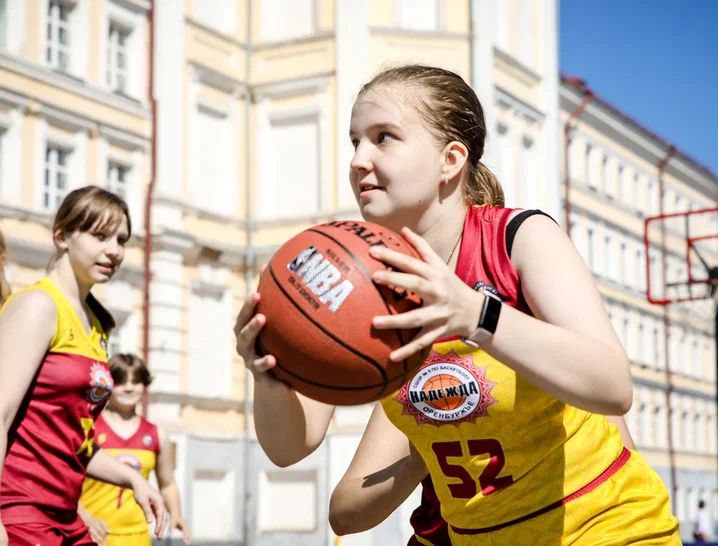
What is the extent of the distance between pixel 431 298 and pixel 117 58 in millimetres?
22227

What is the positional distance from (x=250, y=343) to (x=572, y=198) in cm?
3788

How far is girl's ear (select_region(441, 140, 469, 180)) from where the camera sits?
3.41 metres

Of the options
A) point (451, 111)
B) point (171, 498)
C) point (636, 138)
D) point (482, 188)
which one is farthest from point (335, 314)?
point (636, 138)

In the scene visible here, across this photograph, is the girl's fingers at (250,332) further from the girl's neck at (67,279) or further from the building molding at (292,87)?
the building molding at (292,87)

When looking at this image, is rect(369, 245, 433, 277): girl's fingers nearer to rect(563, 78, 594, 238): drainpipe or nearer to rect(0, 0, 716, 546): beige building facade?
rect(0, 0, 716, 546): beige building facade

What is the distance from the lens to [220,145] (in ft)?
90.3

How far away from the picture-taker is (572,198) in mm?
40219

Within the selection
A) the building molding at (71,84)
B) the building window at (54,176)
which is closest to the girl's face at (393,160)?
the building molding at (71,84)

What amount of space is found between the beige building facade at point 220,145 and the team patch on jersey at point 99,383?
16.0 metres

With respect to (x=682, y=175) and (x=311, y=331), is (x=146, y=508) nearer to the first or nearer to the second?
(x=311, y=331)

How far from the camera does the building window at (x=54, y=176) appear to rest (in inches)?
856

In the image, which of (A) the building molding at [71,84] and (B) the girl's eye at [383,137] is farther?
(A) the building molding at [71,84]

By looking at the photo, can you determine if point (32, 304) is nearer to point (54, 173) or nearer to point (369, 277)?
point (369, 277)

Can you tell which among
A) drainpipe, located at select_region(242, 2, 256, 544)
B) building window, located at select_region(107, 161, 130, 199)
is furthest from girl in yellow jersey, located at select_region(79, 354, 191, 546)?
drainpipe, located at select_region(242, 2, 256, 544)
